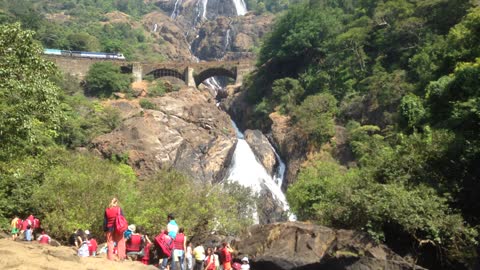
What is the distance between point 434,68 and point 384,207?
15481mm

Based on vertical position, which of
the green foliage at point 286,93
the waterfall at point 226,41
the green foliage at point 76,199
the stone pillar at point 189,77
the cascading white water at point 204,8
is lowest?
the green foliage at point 76,199

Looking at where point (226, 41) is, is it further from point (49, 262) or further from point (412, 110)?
point (49, 262)

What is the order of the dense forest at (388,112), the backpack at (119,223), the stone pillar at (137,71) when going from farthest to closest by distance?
the stone pillar at (137,71) → the dense forest at (388,112) → the backpack at (119,223)

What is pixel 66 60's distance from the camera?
54.5 meters

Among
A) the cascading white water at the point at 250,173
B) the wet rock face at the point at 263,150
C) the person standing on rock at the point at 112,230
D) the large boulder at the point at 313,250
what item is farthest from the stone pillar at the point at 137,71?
the person standing on rock at the point at 112,230

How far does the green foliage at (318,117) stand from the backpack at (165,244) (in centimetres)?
2566

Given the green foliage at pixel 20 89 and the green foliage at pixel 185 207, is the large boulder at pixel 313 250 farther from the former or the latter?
the green foliage at pixel 20 89

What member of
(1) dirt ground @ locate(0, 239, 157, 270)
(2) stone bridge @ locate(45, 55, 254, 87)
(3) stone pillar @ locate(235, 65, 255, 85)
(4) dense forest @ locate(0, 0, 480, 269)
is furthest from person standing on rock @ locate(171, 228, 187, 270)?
(3) stone pillar @ locate(235, 65, 255, 85)

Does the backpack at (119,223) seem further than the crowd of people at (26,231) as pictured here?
No

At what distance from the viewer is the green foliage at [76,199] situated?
57.5 feet

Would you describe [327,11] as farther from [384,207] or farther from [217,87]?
[384,207]

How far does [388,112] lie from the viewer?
31625mm

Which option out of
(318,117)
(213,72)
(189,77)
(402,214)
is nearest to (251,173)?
(318,117)

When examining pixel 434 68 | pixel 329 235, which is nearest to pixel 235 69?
pixel 434 68
